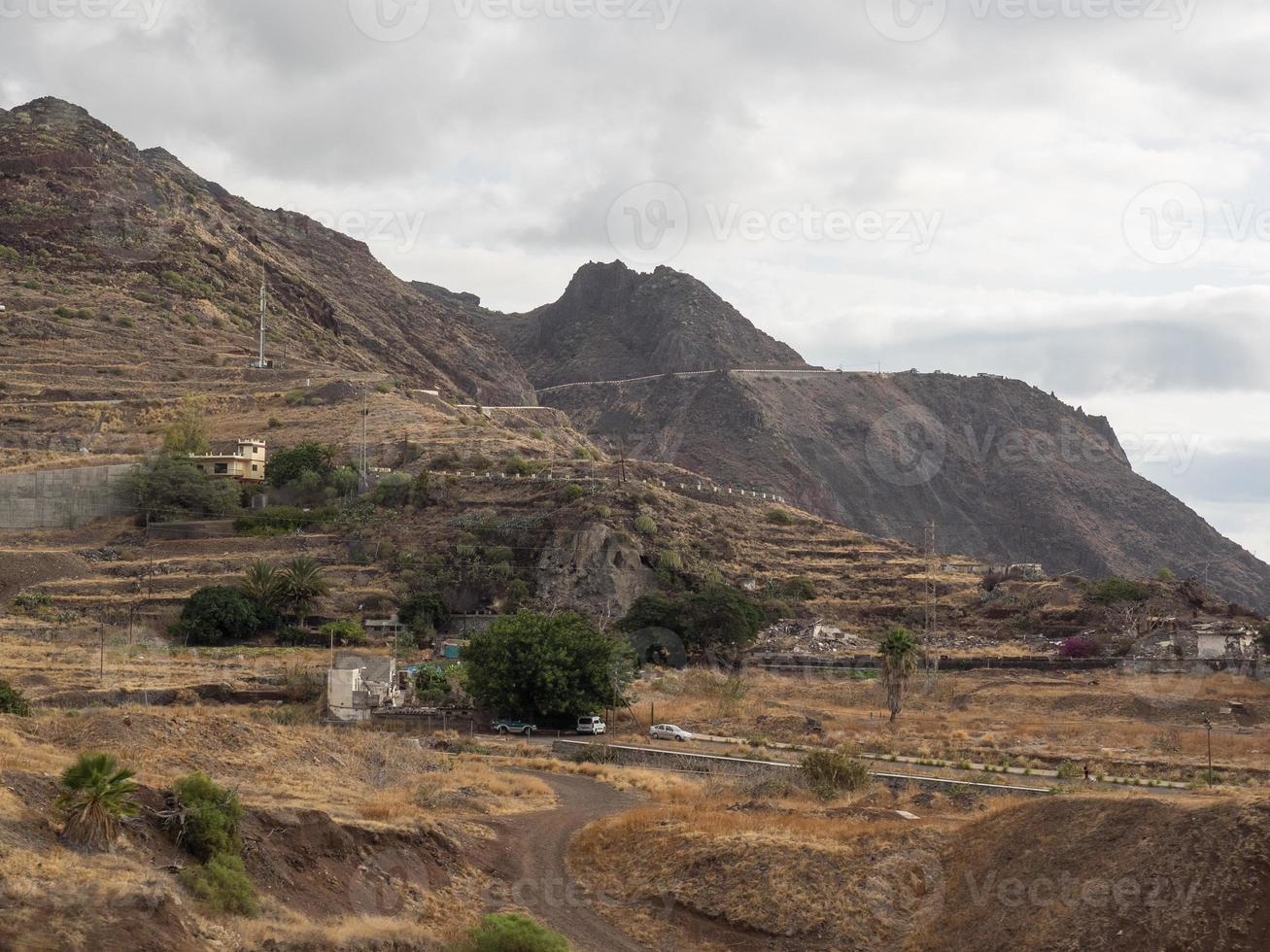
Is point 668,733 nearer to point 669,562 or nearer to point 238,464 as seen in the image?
point 669,562

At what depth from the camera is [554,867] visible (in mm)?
24047

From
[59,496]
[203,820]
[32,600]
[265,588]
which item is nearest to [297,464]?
[59,496]

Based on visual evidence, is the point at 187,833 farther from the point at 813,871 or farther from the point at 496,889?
the point at 813,871

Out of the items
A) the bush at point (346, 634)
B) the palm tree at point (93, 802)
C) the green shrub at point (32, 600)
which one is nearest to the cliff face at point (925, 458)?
the bush at point (346, 634)

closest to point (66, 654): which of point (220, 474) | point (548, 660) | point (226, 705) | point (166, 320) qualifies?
point (226, 705)

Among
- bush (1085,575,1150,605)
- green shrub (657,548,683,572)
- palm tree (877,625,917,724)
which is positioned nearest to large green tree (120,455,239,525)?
green shrub (657,548,683,572)

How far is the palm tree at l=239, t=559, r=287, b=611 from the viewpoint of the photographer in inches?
2499

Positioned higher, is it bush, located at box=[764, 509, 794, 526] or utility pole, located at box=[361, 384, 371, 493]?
utility pole, located at box=[361, 384, 371, 493]

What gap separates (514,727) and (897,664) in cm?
1360

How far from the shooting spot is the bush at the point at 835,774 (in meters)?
29.9

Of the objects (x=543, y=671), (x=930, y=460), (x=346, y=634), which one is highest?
(x=930, y=460)

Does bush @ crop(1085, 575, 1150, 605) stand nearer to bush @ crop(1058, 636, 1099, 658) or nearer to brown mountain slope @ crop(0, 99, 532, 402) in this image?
bush @ crop(1058, 636, 1099, 658)

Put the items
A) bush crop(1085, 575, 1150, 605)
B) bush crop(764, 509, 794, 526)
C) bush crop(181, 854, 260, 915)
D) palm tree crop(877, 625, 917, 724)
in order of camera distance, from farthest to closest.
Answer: bush crop(764, 509, 794, 526) < bush crop(1085, 575, 1150, 605) < palm tree crop(877, 625, 917, 724) < bush crop(181, 854, 260, 915)

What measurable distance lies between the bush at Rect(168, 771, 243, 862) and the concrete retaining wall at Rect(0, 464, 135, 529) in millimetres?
60195
